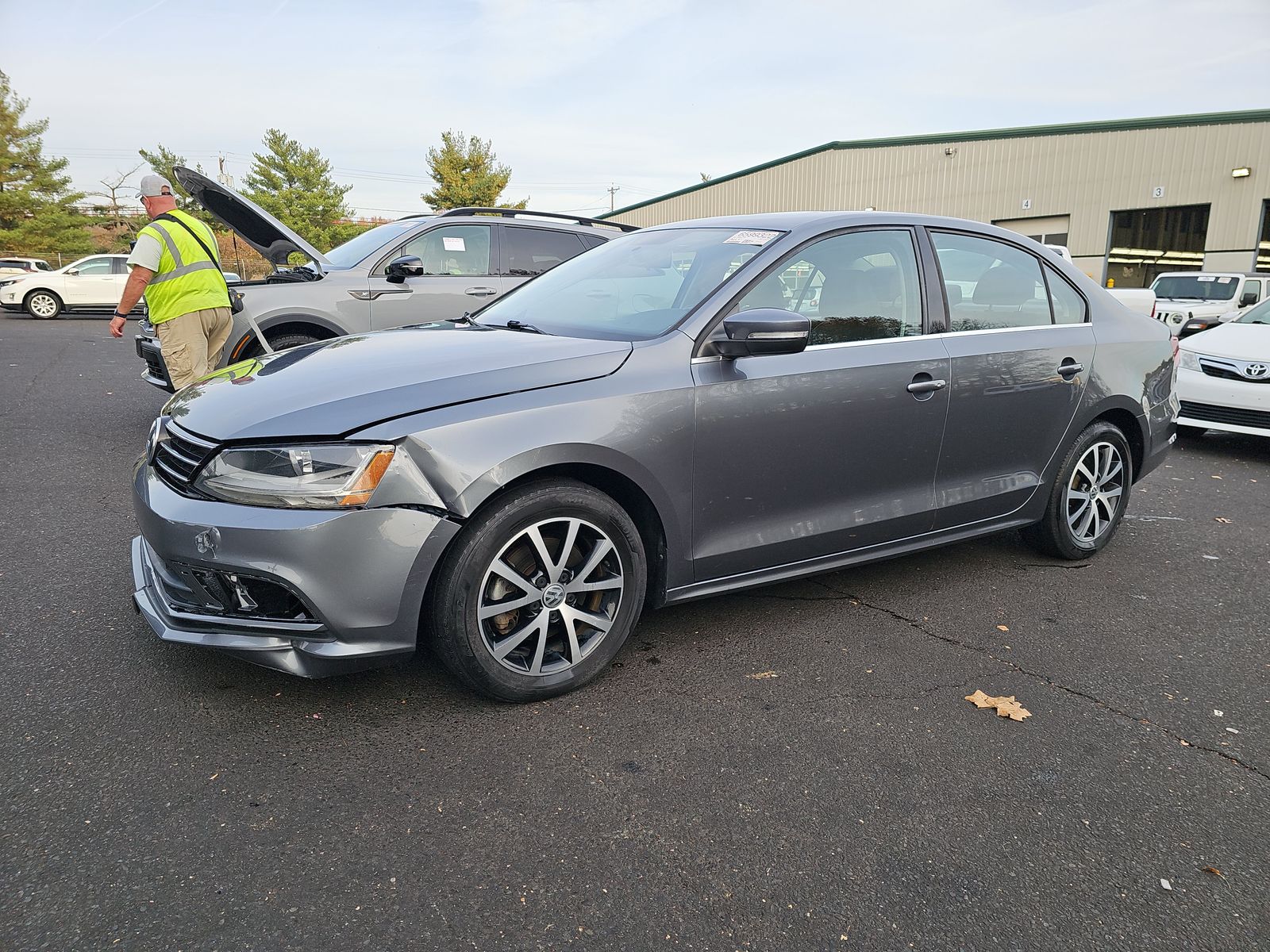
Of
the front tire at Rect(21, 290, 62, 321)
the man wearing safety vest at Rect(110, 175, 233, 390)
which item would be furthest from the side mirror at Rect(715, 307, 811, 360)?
the front tire at Rect(21, 290, 62, 321)

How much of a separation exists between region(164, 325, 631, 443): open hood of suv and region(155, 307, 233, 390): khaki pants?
10.9ft

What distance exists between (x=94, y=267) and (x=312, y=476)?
2367 centimetres

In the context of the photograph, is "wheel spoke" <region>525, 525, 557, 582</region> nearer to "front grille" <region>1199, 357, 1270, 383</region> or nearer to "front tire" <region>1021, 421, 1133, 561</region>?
"front tire" <region>1021, 421, 1133, 561</region>

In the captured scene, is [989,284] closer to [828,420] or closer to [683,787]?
[828,420]

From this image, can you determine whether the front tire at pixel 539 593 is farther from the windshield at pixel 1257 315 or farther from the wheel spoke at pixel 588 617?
the windshield at pixel 1257 315

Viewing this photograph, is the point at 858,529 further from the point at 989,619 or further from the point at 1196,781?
the point at 1196,781

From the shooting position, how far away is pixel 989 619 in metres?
3.80

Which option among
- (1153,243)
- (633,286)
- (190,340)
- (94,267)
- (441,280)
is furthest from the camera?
(1153,243)

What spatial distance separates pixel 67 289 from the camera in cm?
2164

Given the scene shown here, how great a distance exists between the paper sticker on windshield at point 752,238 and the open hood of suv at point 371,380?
2.62 feet

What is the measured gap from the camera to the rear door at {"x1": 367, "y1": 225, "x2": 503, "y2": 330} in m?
7.33

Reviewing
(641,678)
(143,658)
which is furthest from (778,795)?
(143,658)

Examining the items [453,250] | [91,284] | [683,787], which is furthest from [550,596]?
[91,284]

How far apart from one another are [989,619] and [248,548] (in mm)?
2962
